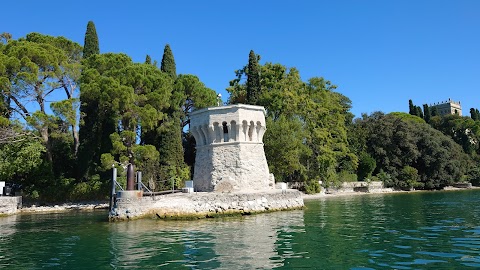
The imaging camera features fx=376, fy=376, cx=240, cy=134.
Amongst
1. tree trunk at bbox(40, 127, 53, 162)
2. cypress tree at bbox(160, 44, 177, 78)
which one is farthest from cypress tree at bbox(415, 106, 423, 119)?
tree trunk at bbox(40, 127, 53, 162)

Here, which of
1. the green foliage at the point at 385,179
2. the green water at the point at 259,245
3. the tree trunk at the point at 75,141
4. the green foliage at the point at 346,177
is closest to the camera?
the green water at the point at 259,245

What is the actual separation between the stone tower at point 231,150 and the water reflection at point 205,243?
4.53m

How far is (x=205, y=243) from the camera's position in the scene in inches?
362

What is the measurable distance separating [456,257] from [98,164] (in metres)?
22.7

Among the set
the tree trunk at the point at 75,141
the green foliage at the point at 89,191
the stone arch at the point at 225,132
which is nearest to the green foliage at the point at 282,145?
the stone arch at the point at 225,132

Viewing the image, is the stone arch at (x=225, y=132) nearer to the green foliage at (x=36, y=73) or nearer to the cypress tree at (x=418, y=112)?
the green foliage at (x=36, y=73)

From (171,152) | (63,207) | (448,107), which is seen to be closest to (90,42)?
(171,152)

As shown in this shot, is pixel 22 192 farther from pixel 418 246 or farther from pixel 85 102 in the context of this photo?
pixel 418 246

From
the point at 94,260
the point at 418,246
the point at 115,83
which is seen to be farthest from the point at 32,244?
the point at 115,83

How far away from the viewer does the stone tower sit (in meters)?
18.1

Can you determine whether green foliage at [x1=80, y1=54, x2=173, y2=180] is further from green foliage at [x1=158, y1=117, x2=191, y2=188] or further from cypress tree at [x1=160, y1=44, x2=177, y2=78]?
cypress tree at [x1=160, y1=44, x2=177, y2=78]

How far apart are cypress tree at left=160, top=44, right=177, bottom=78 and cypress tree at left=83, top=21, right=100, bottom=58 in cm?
481

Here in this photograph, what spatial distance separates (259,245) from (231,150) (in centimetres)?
993

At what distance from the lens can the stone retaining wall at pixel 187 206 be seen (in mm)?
14992
